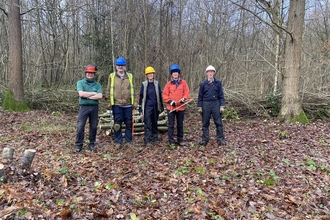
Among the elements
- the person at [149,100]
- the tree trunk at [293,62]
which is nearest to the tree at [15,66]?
the person at [149,100]

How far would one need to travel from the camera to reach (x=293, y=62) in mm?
8648

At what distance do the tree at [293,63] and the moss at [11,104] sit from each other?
9731mm

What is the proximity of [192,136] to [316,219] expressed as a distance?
4256 mm

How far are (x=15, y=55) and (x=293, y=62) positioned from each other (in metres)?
10.3

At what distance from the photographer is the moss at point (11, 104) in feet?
33.4

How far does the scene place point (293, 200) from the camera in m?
3.94

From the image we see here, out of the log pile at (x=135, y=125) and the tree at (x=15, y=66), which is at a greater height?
the tree at (x=15, y=66)

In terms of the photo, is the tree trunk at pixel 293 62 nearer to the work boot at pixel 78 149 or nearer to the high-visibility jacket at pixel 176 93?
the high-visibility jacket at pixel 176 93

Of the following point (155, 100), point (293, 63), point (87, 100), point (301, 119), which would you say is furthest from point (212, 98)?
point (301, 119)

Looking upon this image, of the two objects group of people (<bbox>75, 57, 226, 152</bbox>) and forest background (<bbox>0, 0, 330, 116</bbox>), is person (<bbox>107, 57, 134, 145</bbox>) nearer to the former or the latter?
group of people (<bbox>75, 57, 226, 152</bbox>)

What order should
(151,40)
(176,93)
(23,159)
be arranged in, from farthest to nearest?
1. (151,40)
2. (176,93)
3. (23,159)

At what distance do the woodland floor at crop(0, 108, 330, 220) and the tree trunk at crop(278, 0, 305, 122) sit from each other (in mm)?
1495

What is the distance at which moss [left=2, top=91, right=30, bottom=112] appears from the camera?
1018cm

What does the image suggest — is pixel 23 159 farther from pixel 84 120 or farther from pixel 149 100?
pixel 149 100
